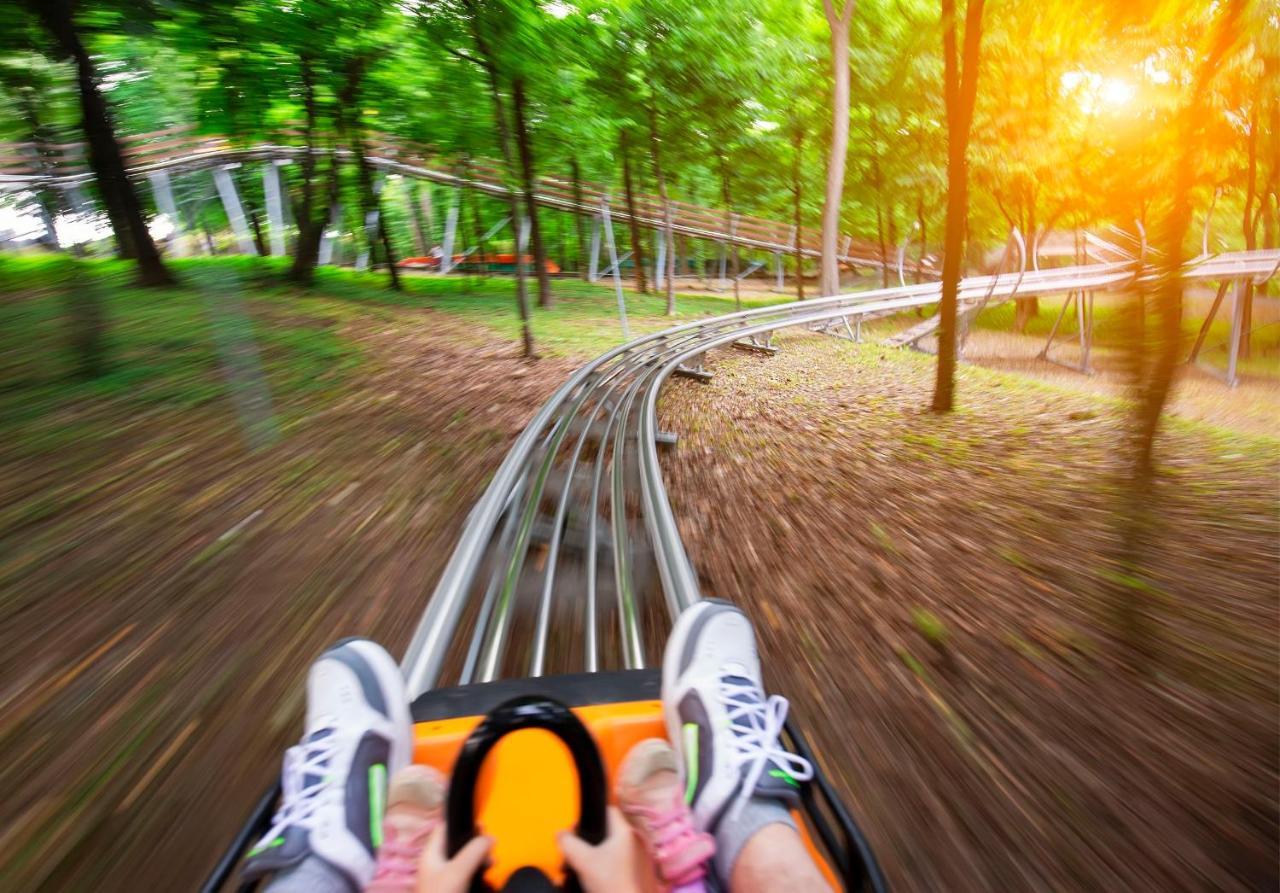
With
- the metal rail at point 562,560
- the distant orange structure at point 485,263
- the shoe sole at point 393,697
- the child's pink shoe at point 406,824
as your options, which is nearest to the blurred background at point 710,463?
the metal rail at point 562,560

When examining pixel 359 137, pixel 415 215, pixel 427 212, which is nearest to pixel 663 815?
pixel 359 137

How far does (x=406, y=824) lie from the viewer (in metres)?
1.24

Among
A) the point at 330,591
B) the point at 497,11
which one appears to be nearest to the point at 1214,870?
the point at 330,591

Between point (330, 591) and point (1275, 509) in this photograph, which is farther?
point (1275, 509)

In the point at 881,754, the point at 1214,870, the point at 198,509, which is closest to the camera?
the point at 1214,870

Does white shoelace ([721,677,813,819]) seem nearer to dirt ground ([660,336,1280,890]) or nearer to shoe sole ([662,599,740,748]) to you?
shoe sole ([662,599,740,748])

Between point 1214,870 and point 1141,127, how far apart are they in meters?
3.34

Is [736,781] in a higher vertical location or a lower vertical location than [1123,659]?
higher

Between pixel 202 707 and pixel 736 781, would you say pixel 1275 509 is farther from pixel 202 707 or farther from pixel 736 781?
pixel 202 707

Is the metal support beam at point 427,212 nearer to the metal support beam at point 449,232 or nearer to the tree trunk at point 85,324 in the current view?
the metal support beam at point 449,232

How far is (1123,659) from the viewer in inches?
91.3

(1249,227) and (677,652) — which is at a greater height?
(1249,227)

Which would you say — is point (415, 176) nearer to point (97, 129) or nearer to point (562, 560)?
point (97, 129)

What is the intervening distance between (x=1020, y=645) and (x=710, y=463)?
2773 mm
